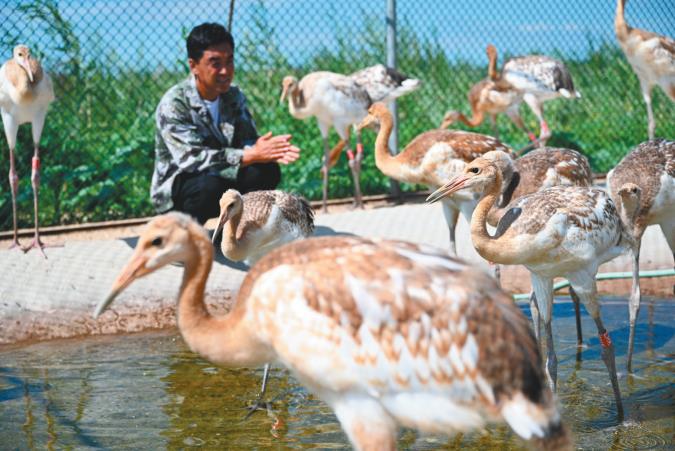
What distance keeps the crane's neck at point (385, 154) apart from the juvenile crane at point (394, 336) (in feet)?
13.7

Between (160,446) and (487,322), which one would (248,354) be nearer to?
(487,322)

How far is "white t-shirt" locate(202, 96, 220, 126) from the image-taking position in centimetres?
736

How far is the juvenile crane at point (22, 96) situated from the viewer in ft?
26.1

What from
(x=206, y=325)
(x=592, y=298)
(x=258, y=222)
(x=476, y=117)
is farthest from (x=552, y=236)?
(x=476, y=117)

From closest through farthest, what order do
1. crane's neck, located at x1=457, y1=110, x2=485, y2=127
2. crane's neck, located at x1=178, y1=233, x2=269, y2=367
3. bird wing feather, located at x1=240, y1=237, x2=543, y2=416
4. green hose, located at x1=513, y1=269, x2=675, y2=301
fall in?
bird wing feather, located at x1=240, y1=237, x2=543, y2=416, crane's neck, located at x1=178, y1=233, x2=269, y2=367, green hose, located at x1=513, y1=269, x2=675, y2=301, crane's neck, located at x1=457, y1=110, x2=485, y2=127

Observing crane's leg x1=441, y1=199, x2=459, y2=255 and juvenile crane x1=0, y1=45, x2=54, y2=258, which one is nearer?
crane's leg x1=441, y1=199, x2=459, y2=255

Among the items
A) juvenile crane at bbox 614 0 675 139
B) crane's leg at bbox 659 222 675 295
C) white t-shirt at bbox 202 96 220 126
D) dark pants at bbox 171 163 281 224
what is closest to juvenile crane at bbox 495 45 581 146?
juvenile crane at bbox 614 0 675 139

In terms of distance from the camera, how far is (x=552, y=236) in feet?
16.3

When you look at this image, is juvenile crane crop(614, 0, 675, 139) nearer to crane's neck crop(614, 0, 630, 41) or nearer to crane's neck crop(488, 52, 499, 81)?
crane's neck crop(614, 0, 630, 41)

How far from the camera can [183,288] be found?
3.59 metres

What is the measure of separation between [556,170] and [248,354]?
3546 millimetres

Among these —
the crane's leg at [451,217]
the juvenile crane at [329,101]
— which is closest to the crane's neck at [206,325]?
the crane's leg at [451,217]

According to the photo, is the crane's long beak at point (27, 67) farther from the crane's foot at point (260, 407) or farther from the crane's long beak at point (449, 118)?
the crane's long beak at point (449, 118)

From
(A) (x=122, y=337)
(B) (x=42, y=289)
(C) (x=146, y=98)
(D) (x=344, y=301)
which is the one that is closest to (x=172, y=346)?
(A) (x=122, y=337)
